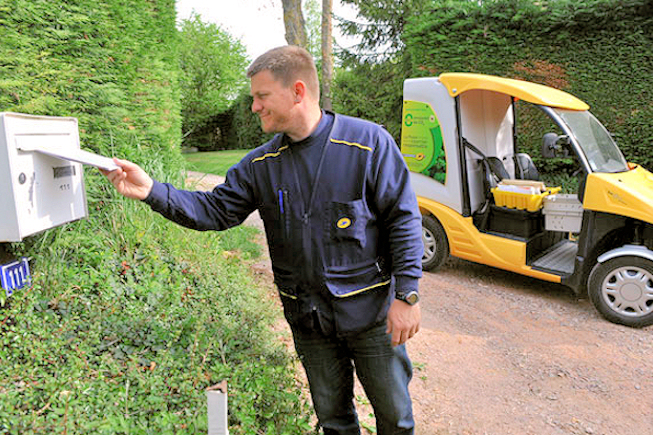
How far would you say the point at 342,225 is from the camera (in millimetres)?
2027

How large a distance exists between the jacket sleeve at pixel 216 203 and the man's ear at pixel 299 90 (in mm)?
441

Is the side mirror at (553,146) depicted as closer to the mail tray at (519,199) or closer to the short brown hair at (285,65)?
the mail tray at (519,199)

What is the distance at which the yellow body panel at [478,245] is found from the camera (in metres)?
5.07

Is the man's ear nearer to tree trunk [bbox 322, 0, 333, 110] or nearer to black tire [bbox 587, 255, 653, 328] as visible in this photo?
black tire [bbox 587, 255, 653, 328]

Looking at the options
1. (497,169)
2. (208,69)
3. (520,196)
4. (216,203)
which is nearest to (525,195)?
(520,196)

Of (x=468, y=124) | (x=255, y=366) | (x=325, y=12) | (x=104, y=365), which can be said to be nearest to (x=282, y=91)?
(x=255, y=366)

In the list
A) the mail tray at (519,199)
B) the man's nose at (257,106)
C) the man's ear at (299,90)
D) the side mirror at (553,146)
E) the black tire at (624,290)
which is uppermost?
the man's ear at (299,90)

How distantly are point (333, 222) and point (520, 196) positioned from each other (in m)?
3.67

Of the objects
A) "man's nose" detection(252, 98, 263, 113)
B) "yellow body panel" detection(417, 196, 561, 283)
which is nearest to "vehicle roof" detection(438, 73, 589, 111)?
"yellow body panel" detection(417, 196, 561, 283)

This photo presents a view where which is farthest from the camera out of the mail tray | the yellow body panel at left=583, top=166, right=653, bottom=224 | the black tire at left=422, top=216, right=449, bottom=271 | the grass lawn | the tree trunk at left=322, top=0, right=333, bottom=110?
the tree trunk at left=322, top=0, right=333, bottom=110

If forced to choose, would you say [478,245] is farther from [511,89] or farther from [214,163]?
[214,163]

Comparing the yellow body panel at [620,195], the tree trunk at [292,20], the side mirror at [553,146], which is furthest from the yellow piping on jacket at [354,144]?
the tree trunk at [292,20]

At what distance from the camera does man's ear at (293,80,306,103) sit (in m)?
2.03

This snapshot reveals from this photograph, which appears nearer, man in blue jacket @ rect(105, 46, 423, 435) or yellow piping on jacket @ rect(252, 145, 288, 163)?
man in blue jacket @ rect(105, 46, 423, 435)
